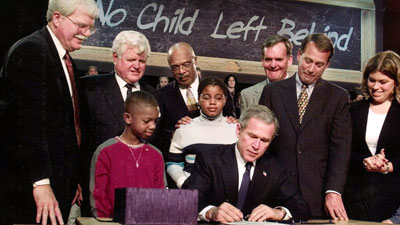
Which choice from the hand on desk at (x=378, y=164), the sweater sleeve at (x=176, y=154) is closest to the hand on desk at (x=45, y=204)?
the sweater sleeve at (x=176, y=154)

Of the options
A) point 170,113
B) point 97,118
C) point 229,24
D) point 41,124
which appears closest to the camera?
point 41,124

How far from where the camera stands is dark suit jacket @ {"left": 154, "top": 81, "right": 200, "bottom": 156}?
377 cm

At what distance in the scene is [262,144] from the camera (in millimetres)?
2801

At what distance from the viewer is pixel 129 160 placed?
2.96m

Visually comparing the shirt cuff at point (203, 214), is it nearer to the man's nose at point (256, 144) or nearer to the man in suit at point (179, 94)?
the man's nose at point (256, 144)

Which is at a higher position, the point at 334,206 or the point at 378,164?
the point at 378,164

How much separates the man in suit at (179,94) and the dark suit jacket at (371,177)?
1134 millimetres

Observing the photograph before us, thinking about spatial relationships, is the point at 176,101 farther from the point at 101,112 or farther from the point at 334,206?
the point at 334,206

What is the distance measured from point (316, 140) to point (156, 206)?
61.1 inches

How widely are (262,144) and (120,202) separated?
984 mm

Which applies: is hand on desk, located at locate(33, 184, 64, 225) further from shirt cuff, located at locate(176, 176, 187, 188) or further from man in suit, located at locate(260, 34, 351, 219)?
man in suit, located at locate(260, 34, 351, 219)

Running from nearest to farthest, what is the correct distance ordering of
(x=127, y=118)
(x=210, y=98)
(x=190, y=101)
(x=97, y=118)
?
1. (x=127, y=118)
2. (x=97, y=118)
3. (x=210, y=98)
4. (x=190, y=101)

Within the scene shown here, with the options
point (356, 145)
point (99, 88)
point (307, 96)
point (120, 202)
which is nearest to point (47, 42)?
point (99, 88)

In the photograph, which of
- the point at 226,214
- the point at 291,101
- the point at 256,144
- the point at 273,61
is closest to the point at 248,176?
the point at 256,144
